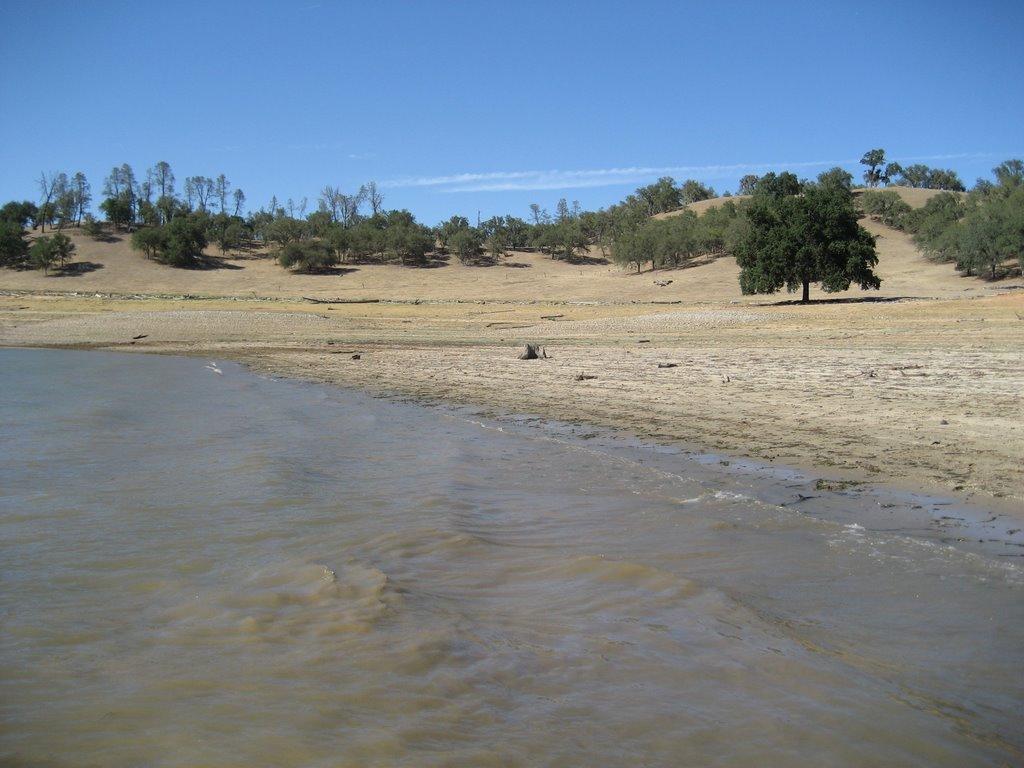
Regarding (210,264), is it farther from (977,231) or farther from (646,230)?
(977,231)

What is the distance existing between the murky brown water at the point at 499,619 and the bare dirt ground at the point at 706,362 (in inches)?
60.4

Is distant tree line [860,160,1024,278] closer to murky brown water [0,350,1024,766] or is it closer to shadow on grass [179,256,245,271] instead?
murky brown water [0,350,1024,766]

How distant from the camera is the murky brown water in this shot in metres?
3.04

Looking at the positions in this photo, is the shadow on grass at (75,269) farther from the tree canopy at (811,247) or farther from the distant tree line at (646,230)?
the tree canopy at (811,247)

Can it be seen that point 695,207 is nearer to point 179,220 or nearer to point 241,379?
point 179,220

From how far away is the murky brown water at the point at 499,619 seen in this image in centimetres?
304

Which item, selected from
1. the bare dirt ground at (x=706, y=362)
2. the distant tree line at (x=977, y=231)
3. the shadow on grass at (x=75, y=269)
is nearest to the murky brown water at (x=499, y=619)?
the bare dirt ground at (x=706, y=362)

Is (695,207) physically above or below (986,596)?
above

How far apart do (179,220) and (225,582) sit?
87341mm

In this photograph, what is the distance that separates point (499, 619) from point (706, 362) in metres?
12.7

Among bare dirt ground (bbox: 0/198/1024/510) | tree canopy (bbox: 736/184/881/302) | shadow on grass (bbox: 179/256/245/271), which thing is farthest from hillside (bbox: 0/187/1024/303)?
tree canopy (bbox: 736/184/881/302)

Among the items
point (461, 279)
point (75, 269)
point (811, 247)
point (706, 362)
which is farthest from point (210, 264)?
point (706, 362)

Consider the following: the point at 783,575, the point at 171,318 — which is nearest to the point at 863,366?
the point at 783,575

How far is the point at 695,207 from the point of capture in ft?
357
